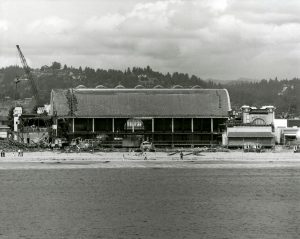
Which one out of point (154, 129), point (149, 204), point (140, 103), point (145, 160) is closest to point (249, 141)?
point (154, 129)

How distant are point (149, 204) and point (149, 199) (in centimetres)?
344

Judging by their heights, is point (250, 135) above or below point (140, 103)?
below

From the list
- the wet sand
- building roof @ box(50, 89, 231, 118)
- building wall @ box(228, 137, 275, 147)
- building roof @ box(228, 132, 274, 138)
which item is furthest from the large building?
the wet sand

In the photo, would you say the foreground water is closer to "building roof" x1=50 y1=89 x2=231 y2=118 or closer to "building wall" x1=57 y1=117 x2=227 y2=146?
"building wall" x1=57 y1=117 x2=227 y2=146

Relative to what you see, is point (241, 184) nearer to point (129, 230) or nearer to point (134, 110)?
point (129, 230)

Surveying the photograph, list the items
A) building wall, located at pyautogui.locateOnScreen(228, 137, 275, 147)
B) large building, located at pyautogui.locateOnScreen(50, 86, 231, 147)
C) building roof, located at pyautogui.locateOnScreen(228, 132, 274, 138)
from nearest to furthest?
building roof, located at pyautogui.locateOnScreen(228, 132, 274, 138), building wall, located at pyautogui.locateOnScreen(228, 137, 275, 147), large building, located at pyautogui.locateOnScreen(50, 86, 231, 147)

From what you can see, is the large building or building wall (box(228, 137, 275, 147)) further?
the large building

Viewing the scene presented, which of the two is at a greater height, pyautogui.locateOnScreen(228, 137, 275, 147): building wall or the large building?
the large building

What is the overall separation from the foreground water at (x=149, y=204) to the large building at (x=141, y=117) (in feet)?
132

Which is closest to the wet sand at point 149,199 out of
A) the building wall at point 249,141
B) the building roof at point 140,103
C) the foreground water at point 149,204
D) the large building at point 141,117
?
the foreground water at point 149,204

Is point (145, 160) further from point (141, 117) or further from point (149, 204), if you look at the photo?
point (149, 204)

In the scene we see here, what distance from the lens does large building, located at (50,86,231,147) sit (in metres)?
128

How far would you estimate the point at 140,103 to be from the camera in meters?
134

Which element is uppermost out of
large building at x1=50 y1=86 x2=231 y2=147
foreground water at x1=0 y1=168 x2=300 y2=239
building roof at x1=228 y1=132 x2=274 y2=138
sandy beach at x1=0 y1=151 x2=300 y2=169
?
large building at x1=50 y1=86 x2=231 y2=147
